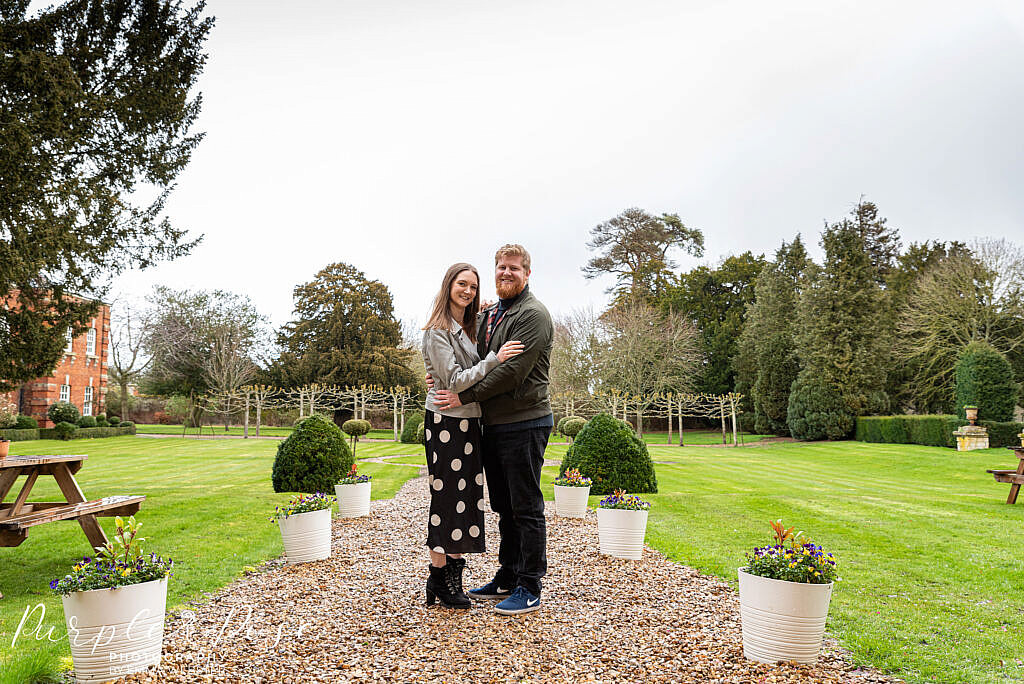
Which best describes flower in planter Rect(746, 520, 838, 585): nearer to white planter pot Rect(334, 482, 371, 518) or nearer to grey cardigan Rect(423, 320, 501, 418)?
grey cardigan Rect(423, 320, 501, 418)

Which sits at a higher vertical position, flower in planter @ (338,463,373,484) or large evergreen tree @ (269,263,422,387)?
large evergreen tree @ (269,263,422,387)

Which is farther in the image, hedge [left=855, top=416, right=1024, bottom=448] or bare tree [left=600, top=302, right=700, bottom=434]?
bare tree [left=600, top=302, right=700, bottom=434]

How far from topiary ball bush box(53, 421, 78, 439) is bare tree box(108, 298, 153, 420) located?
393 inches

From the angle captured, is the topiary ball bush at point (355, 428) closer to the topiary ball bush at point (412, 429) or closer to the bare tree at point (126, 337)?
the topiary ball bush at point (412, 429)

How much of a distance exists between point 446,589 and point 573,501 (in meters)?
4.27

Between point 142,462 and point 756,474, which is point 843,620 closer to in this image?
point 756,474

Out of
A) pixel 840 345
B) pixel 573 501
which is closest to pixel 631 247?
pixel 840 345

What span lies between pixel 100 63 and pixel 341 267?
29777 mm

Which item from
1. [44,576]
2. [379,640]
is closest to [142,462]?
[44,576]

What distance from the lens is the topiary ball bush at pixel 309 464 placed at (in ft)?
29.2

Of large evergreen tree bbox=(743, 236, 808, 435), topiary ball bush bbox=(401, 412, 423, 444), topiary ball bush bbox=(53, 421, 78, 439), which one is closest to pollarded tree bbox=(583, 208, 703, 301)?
large evergreen tree bbox=(743, 236, 808, 435)

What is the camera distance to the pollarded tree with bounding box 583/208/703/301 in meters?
38.6

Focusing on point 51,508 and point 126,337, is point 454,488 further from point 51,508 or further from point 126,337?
point 126,337

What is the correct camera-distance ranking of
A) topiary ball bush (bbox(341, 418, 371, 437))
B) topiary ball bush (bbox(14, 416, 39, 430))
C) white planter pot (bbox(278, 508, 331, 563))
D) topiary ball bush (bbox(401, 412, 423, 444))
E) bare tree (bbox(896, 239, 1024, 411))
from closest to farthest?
white planter pot (bbox(278, 508, 331, 563)) < topiary ball bush (bbox(341, 418, 371, 437)) < topiary ball bush (bbox(401, 412, 423, 444)) < bare tree (bbox(896, 239, 1024, 411)) < topiary ball bush (bbox(14, 416, 39, 430))
